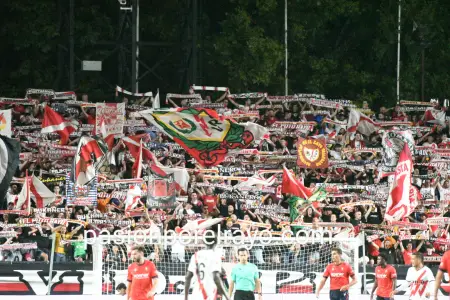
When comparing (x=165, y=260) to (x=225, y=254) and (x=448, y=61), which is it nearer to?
(x=225, y=254)

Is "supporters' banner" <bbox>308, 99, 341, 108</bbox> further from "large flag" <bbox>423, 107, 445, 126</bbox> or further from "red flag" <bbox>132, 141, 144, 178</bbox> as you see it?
"red flag" <bbox>132, 141, 144, 178</bbox>

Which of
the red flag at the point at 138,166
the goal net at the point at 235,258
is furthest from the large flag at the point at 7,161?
the red flag at the point at 138,166

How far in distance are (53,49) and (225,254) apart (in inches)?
684

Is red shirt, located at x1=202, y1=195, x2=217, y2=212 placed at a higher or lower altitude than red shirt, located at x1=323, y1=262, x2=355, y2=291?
higher

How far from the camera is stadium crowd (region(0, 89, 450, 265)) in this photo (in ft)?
107

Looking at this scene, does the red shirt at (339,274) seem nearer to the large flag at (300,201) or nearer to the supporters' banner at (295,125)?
the large flag at (300,201)

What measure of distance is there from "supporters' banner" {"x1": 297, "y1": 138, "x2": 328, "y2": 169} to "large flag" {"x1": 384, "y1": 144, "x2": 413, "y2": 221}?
365 centimetres

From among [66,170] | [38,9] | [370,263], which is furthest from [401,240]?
[38,9]

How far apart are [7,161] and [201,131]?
7.25 m

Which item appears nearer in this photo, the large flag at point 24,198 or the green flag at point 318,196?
the large flag at point 24,198

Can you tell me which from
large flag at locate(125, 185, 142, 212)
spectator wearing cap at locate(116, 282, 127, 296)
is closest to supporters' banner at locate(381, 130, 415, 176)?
large flag at locate(125, 185, 142, 212)

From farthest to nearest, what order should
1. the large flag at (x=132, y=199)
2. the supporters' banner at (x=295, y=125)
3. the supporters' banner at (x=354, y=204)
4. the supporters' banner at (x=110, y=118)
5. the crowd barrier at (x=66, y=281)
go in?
the supporters' banner at (x=295, y=125) < the supporters' banner at (x=110, y=118) < the supporters' banner at (x=354, y=204) < the large flag at (x=132, y=199) < the crowd barrier at (x=66, y=281)

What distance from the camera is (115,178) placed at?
3638 cm

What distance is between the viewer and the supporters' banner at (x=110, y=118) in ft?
123
